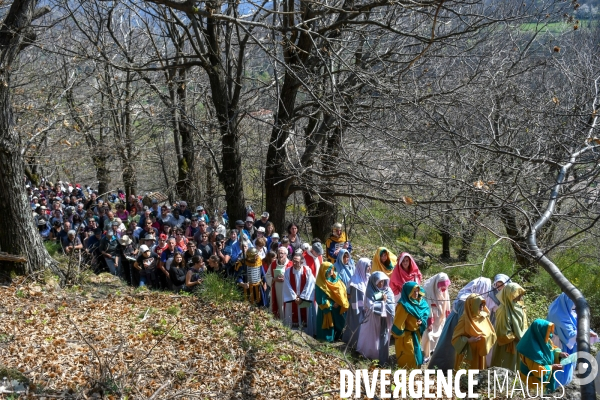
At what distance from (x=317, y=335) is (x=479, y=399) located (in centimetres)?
378

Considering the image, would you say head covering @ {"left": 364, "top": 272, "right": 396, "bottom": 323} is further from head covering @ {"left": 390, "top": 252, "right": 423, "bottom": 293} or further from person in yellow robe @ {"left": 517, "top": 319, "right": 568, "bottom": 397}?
person in yellow robe @ {"left": 517, "top": 319, "right": 568, "bottom": 397}

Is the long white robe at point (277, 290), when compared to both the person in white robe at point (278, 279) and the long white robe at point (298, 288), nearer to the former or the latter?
the person in white robe at point (278, 279)

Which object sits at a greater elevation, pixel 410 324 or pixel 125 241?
pixel 125 241

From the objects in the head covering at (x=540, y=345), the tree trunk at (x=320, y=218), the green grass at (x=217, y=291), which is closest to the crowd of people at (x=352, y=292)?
the head covering at (x=540, y=345)

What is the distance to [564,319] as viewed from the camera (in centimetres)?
734

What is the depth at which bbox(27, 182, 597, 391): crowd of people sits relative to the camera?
24.1 ft

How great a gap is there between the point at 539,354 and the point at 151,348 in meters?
4.66

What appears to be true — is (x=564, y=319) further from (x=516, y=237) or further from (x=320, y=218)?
(x=320, y=218)

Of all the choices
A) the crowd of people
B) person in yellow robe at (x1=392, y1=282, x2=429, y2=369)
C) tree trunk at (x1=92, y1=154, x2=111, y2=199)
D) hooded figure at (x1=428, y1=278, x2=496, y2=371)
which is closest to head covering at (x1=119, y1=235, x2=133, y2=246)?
the crowd of people

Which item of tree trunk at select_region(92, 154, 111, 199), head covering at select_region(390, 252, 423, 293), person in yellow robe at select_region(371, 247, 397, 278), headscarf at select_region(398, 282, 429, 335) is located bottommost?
headscarf at select_region(398, 282, 429, 335)

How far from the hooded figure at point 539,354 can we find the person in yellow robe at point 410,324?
150 centimetres

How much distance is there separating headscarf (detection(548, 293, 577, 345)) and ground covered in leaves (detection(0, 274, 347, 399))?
300 centimetres

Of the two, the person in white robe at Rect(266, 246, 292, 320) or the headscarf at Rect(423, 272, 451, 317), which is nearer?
the headscarf at Rect(423, 272, 451, 317)

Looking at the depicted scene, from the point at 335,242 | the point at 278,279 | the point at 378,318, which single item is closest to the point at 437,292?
the point at 378,318
